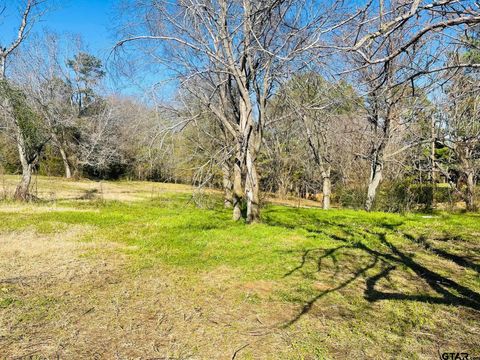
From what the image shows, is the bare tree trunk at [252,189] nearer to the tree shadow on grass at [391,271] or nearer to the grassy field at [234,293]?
the grassy field at [234,293]

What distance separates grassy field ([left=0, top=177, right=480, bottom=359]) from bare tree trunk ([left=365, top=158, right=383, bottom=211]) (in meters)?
4.76

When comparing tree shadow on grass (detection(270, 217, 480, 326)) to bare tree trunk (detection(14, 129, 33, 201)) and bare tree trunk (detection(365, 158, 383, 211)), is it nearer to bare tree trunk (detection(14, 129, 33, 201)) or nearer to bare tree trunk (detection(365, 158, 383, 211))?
bare tree trunk (detection(365, 158, 383, 211))

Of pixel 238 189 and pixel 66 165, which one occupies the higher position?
pixel 66 165

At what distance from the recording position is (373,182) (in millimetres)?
12469

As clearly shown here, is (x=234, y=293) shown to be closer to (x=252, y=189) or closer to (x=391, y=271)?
(x=391, y=271)

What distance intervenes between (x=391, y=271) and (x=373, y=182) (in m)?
8.12

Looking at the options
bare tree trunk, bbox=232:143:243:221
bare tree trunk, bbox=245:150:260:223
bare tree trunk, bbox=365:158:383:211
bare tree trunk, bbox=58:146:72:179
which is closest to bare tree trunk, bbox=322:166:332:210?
bare tree trunk, bbox=365:158:383:211

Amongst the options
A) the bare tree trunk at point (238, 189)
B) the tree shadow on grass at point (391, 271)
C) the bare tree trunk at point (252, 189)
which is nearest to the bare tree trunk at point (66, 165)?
the bare tree trunk at point (238, 189)

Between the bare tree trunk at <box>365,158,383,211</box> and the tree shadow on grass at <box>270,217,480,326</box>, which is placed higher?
the bare tree trunk at <box>365,158,383,211</box>

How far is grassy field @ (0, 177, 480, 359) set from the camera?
284cm

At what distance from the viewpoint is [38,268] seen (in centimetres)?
468

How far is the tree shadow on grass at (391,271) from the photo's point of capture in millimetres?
3865

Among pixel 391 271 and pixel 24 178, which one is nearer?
pixel 391 271

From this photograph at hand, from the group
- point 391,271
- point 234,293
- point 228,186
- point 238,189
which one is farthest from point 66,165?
point 391,271
